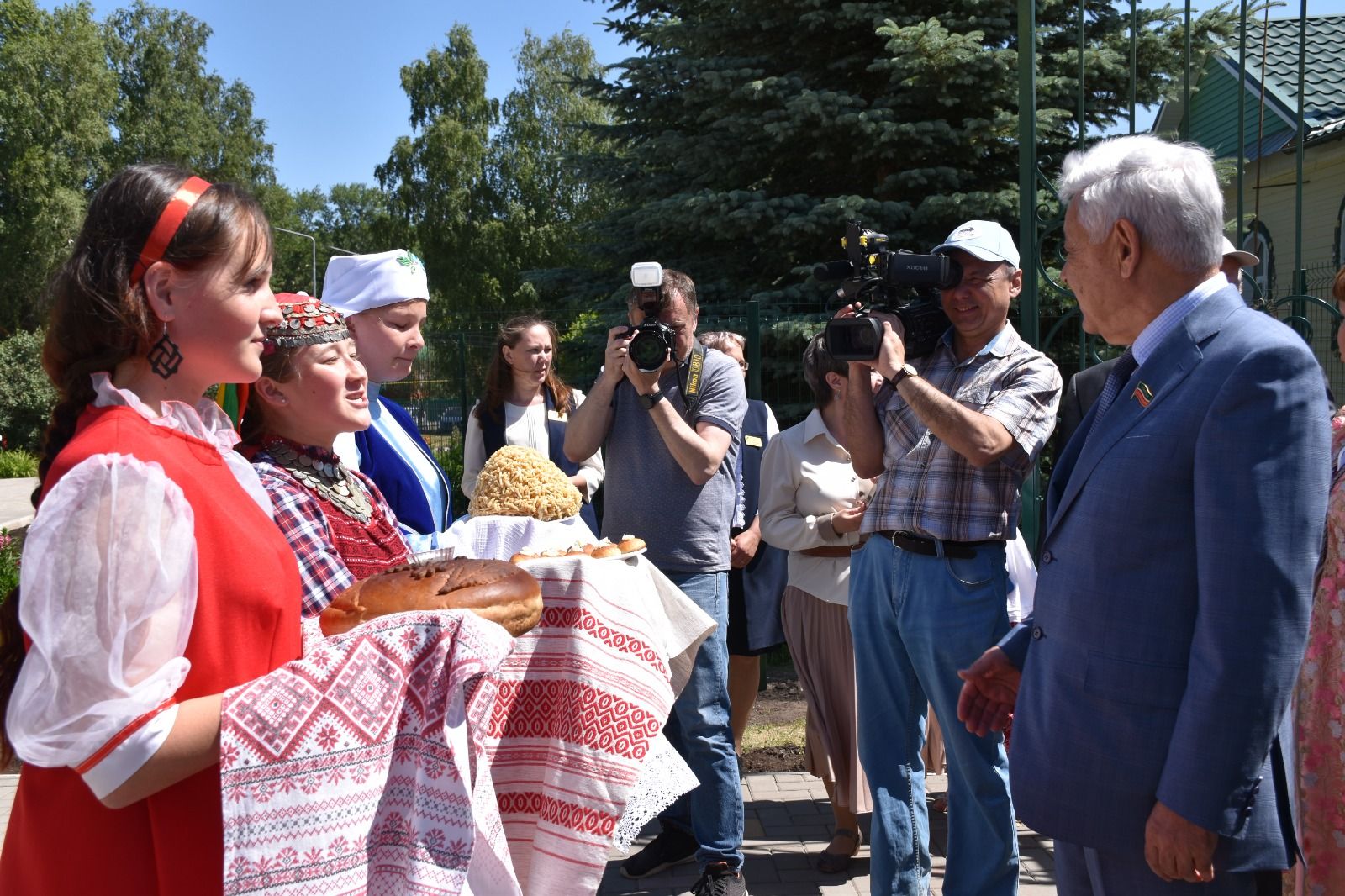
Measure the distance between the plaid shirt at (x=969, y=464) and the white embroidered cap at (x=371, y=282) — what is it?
155cm

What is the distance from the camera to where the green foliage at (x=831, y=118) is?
892 cm

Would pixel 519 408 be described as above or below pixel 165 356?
below

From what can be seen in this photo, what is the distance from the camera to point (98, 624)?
4.72ft

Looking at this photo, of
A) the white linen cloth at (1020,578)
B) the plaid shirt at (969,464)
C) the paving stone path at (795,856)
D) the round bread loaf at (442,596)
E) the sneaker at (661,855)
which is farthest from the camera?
the sneaker at (661,855)

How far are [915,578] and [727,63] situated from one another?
728 centimetres

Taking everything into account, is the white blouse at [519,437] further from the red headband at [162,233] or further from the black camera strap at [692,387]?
the red headband at [162,233]

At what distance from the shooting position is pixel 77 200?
3209 cm

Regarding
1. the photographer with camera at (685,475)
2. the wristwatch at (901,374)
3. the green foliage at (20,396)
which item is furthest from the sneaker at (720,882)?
the green foliage at (20,396)

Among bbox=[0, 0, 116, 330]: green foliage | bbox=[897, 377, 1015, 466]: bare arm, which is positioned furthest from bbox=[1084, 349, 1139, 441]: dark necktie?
bbox=[0, 0, 116, 330]: green foliage

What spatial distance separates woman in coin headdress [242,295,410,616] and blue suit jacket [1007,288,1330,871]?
1402 mm

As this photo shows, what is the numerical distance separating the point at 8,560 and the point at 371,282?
20.9ft

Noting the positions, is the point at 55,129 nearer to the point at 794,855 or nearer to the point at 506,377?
the point at 506,377

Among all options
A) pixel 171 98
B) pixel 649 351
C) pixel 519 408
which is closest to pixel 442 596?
pixel 649 351

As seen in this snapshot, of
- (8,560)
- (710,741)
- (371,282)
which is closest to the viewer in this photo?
(371,282)
